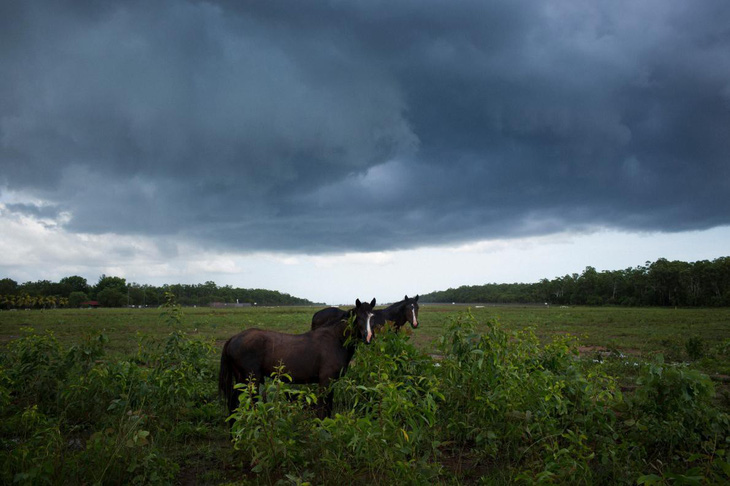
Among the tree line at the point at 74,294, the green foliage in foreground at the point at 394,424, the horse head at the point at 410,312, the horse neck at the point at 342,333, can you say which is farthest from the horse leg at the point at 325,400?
the tree line at the point at 74,294

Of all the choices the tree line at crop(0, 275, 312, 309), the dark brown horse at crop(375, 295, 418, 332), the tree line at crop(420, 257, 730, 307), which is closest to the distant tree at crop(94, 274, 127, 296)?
the tree line at crop(0, 275, 312, 309)

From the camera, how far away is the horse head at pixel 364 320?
26.6 feet

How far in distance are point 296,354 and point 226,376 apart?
1733 mm

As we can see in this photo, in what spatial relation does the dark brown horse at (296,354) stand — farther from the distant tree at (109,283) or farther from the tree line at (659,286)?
the distant tree at (109,283)

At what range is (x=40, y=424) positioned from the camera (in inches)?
254

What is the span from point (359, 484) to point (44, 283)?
232m

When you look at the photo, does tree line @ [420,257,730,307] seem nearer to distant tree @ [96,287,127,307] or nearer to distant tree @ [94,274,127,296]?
distant tree @ [96,287,127,307]

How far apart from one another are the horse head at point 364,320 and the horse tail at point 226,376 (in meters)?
2.91

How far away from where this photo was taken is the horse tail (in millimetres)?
8539

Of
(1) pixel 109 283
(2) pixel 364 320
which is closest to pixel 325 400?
(2) pixel 364 320

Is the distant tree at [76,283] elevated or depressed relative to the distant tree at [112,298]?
elevated

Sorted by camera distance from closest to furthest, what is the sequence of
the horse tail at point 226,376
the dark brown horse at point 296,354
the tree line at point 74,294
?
1. the dark brown horse at point 296,354
2. the horse tail at point 226,376
3. the tree line at point 74,294

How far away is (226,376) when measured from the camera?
866cm

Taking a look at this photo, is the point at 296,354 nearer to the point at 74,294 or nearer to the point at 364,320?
the point at 364,320
